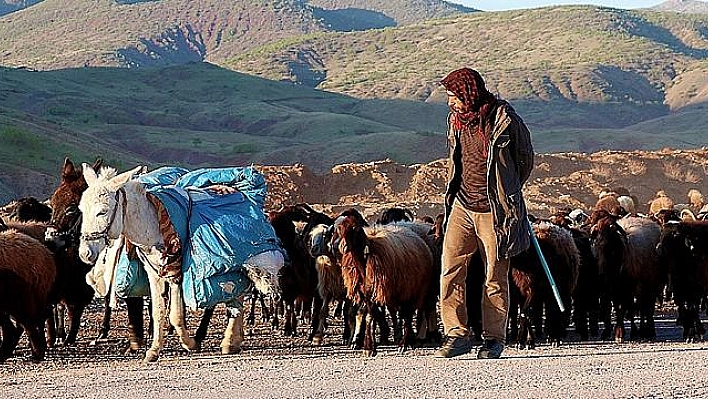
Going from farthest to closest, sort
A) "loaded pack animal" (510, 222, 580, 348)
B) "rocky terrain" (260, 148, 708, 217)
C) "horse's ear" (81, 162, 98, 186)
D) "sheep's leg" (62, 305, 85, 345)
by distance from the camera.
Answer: "rocky terrain" (260, 148, 708, 217), "sheep's leg" (62, 305, 85, 345), "loaded pack animal" (510, 222, 580, 348), "horse's ear" (81, 162, 98, 186)

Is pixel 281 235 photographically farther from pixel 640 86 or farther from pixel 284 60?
pixel 284 60

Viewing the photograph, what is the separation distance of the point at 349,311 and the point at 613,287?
3.29m

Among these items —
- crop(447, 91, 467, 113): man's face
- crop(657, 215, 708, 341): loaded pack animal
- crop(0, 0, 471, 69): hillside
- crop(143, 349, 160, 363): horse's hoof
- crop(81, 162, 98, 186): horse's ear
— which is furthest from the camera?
crop(0, 0, 471, 69): hillside

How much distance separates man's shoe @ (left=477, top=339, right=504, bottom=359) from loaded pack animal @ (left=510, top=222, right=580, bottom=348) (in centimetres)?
241

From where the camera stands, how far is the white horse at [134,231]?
33.0 ft

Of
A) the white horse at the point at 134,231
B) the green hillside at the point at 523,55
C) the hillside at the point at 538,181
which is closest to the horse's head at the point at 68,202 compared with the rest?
the white horse at the point at 134,231


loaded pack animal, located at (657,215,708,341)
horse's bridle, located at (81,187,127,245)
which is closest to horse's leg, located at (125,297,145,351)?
horse's bridle, located at (81,187,127,245)

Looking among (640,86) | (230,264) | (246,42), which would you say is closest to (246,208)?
A: (230,264)

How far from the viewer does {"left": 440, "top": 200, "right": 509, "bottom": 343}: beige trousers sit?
952 cm

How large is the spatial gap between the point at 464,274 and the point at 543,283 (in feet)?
9.31

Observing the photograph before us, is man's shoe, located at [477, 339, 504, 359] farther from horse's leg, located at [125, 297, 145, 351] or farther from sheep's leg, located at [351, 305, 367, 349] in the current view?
horse's leg, located at [125, 297, 145, 351]

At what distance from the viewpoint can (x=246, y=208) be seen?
1173 centimetres

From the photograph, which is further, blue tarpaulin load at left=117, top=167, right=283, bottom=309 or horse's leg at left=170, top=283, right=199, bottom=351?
horse's leg at left=170, top=283, right=199, bottom=351

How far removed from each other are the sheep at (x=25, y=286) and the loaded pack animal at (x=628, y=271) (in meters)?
6.41
